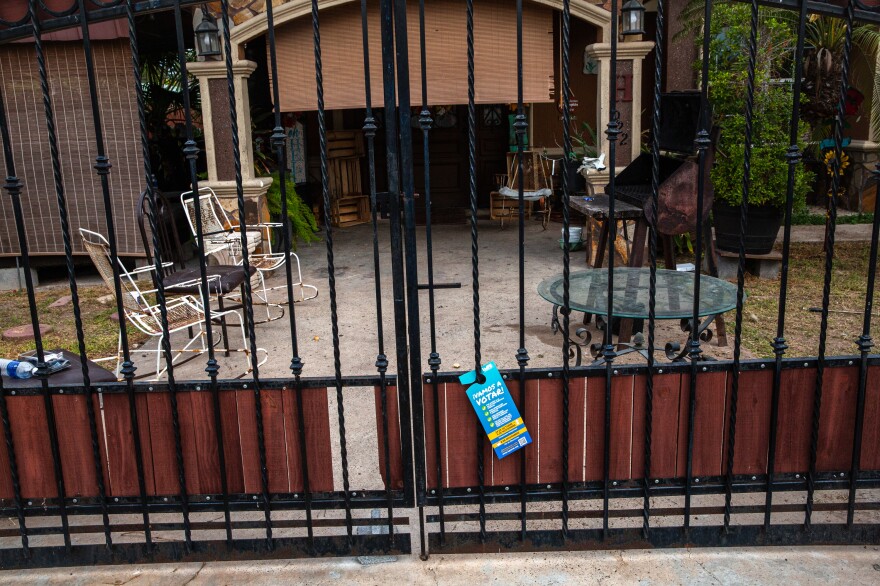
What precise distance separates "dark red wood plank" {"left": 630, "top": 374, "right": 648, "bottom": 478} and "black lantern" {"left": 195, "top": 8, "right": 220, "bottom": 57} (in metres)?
3.95

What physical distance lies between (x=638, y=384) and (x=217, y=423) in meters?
1.57

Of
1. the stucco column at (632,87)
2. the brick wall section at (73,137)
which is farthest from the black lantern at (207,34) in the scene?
the stucco column at (632,87)

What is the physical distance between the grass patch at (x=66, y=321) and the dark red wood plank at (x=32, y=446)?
115 inches

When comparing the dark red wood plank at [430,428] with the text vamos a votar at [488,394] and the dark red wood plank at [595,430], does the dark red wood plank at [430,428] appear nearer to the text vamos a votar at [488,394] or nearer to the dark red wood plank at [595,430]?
the text vamos a votar at [488,394]

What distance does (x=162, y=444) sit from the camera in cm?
289

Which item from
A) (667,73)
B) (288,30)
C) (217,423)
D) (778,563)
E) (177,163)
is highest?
(288,30)

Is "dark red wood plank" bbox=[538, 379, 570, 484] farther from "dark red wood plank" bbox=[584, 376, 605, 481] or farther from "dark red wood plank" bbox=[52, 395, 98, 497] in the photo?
"dark red wood plank" bbox=[52, 395, 98, 497]

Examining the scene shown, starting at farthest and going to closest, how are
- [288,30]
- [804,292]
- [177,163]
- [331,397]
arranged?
[177,163] < [288,30] < [804,292] < [331,397]

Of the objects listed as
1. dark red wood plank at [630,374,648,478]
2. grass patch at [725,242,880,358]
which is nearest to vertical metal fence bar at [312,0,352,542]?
dark red wood plank at [630,374,648,478]

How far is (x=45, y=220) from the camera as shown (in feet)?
26.5

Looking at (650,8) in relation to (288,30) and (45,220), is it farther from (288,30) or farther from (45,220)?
(45,220)

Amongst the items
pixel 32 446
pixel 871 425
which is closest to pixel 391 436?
pixel 32 446

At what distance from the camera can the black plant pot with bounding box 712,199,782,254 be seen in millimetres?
7188

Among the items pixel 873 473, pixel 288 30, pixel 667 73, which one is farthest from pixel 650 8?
pixel 873 473
